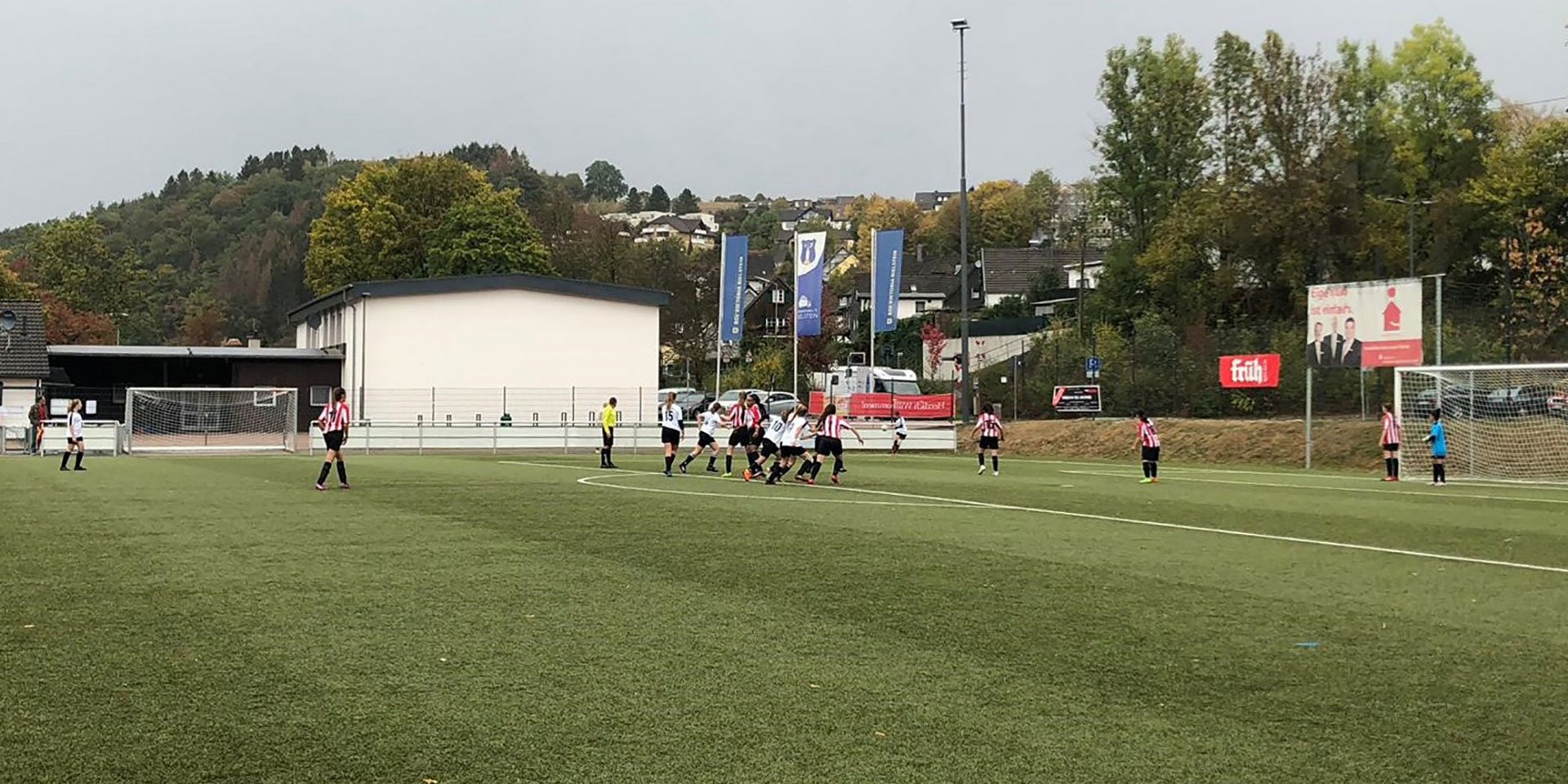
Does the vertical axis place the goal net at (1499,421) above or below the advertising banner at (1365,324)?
below

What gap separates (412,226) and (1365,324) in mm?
59545

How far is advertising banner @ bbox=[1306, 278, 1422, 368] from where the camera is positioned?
110ft

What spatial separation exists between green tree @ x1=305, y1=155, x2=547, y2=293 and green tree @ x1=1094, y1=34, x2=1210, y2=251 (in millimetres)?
31949

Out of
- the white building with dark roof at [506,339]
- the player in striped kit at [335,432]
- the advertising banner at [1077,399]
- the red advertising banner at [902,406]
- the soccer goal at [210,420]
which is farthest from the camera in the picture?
the white building with dark roof at [506,339]

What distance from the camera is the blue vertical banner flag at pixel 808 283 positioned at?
47.4m

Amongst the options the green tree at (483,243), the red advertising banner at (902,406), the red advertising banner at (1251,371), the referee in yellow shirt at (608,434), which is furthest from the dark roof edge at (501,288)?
the red advertising banner at (1251,371)

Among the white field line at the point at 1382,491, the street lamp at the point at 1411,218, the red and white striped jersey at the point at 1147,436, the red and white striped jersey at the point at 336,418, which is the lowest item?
the white field line at the point at 1382,491

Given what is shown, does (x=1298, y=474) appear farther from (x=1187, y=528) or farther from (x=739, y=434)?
(x=1187, y=528)

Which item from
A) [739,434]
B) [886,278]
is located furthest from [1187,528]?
[886,278]

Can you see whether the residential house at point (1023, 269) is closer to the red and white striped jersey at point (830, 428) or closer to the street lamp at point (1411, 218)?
the street lamp at point (1411, 218)

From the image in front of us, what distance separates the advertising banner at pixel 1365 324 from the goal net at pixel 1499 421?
2.53ft

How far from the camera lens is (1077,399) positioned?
4866cm

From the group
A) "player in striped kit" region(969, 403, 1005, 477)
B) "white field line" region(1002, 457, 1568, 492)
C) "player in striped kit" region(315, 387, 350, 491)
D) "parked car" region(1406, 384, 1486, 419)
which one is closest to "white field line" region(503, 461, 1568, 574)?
"player in striped kit" region(315, 387, 350, 491)

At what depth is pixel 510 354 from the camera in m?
55.5
